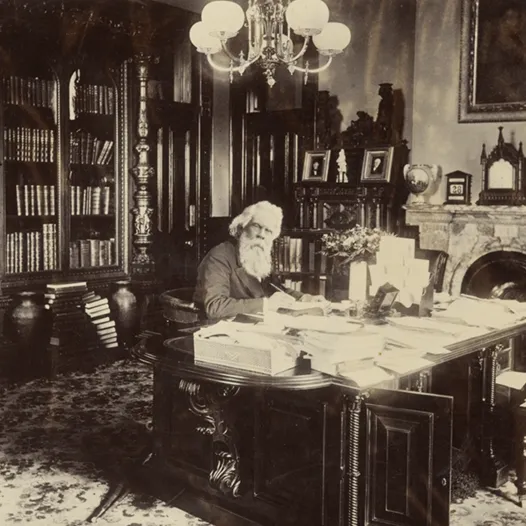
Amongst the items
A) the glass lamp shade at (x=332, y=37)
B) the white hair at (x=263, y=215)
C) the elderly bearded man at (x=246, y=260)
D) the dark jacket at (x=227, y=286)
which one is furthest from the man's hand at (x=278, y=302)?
the glass lamp shade at (x=332, y=37)

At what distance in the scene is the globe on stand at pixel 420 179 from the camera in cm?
645

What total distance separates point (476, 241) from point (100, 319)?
10.4 ft

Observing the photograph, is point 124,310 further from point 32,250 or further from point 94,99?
point 94,99

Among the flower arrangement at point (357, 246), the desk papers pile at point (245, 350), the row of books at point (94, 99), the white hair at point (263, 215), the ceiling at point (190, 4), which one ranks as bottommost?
the desk papers pile at point (245, 350)

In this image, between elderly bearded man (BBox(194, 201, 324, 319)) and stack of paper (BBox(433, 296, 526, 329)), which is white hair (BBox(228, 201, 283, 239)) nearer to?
elderly bearded man (BBox(194, 201, 324, 319))

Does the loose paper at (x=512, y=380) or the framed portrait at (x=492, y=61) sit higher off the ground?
the framed portrait at (x=492, y=61)

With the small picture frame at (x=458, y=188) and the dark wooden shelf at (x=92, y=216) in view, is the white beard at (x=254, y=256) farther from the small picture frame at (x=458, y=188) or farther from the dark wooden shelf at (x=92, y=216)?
the small picture frame at (x=458, y=188)

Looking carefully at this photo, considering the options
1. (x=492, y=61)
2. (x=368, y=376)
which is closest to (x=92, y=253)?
(x=492, y=61)

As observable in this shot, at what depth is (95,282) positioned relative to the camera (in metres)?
6.35

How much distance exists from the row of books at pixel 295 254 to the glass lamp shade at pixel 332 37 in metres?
2.68

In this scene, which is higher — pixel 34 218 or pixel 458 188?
pixel 458 188

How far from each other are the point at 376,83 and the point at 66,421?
4207 mm

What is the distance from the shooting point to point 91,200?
638cm

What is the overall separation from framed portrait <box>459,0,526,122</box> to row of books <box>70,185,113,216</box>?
10.1ft
